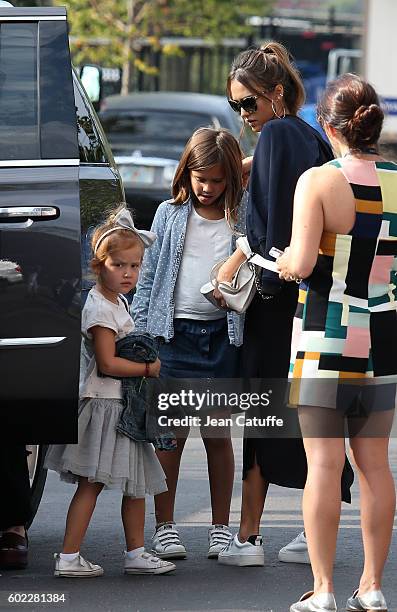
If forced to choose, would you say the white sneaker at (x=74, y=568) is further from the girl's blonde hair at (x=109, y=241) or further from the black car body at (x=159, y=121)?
the black car body at (x=159, y=121)

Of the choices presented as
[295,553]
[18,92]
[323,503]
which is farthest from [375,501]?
[18,92]

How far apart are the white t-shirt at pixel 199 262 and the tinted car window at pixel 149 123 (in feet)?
30.3

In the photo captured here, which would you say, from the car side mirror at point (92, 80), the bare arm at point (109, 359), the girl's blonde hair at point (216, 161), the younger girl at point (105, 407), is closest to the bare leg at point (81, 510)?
the younger girl at point (105, 407)

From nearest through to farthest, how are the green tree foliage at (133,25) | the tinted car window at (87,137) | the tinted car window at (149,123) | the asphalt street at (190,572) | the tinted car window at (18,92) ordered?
the tinted car window at (18,92), the asphalt street at (190,572), the tinted car window at (87,137), the tinted car window at (149,123), the green tree foliage at (133,25)

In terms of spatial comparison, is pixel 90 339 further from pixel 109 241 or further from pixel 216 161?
pixel 216 161

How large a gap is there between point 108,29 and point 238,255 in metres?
20.0

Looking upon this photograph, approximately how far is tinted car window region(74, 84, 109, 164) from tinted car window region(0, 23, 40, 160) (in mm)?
434

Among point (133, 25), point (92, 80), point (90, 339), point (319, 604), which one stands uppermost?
point (133, 25)

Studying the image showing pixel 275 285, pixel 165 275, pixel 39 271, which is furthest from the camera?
pixel 165 275

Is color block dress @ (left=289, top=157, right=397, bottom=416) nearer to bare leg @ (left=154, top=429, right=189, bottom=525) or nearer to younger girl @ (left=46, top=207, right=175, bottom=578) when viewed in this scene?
younger girl @ (left=46, top=207, right=175, bottom=578)

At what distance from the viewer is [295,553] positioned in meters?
5.36

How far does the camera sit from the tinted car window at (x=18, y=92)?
4637mm

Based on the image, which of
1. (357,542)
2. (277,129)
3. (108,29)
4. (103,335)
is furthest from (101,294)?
(108,29)

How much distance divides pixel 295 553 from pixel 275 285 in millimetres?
1098
